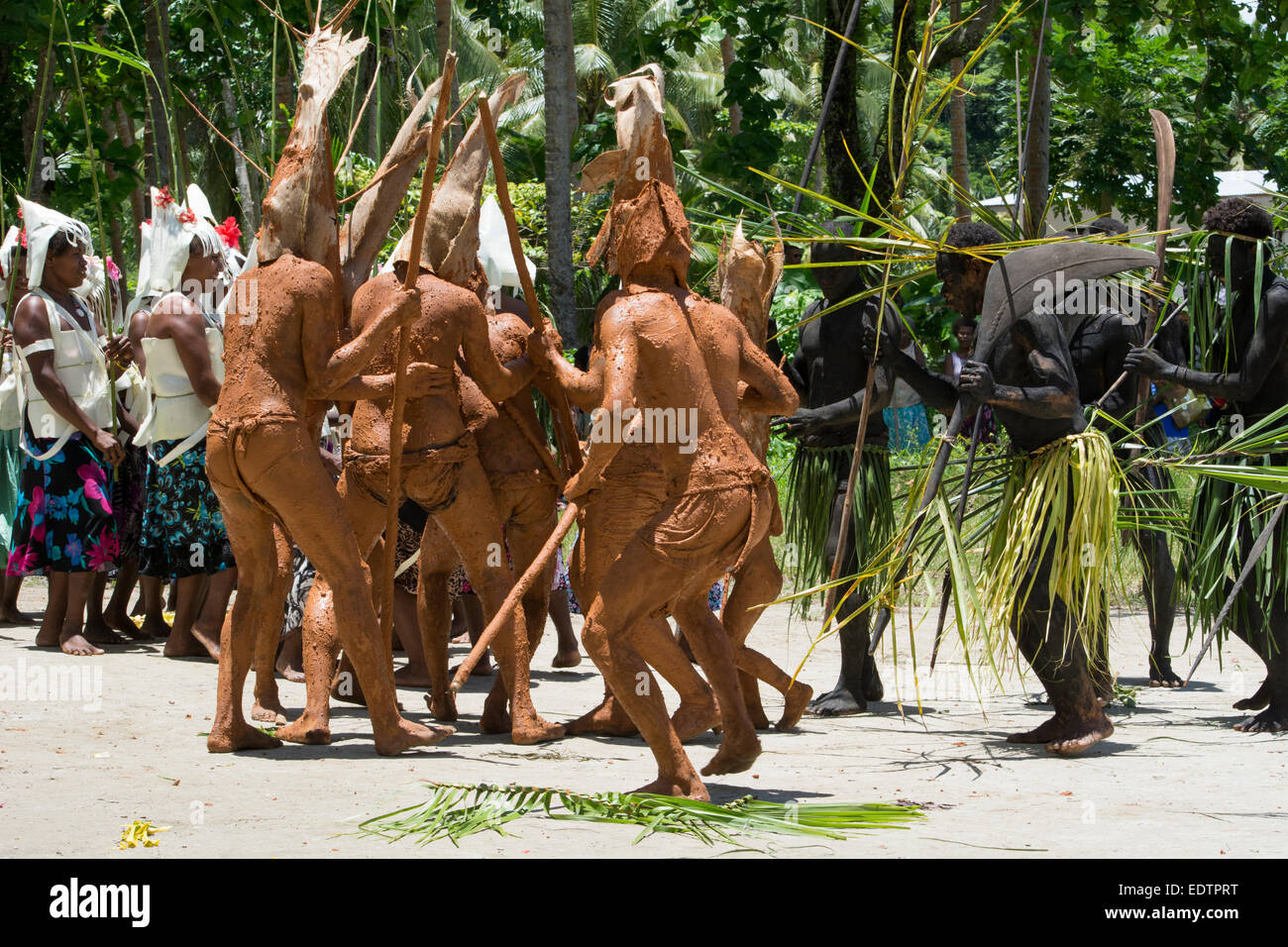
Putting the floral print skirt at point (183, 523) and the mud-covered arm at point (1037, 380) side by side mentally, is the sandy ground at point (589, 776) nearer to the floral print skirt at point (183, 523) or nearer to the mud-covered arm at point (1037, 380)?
the floral print skirt at point (183, 523)

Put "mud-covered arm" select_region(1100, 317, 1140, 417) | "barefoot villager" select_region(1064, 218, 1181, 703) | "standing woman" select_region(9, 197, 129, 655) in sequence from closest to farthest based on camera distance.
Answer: "barefoot villager" select_region(1064, 218, 1181, 703), "mud-covered arm" select_region(1100, 317, 1140, 417), "standing woman" select_region(9, 197, 129, 655)

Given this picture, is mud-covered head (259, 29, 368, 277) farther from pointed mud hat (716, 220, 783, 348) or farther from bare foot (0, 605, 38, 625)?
bare foot (0, 605, 38, 625)

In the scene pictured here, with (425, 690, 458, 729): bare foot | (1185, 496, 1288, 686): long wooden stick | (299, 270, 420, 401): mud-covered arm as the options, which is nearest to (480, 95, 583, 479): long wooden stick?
(299, 270, 420, 401): mud-covered arm

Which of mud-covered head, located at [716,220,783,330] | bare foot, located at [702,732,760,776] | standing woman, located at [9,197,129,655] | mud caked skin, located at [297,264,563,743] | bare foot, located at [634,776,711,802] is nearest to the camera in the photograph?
bare foot, located at [634,776,711,802]

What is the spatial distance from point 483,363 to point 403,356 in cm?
41

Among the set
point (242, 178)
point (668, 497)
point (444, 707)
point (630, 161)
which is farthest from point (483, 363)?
point (242, 178)

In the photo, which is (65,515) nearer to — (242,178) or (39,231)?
(39,231)

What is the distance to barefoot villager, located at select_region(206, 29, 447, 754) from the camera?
16.8 ft

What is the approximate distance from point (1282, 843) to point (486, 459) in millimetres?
3197

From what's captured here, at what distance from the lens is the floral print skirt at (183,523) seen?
7445 mm

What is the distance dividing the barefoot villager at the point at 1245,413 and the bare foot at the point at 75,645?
16.7ft

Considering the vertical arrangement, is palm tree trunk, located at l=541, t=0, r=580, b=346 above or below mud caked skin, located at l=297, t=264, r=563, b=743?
above

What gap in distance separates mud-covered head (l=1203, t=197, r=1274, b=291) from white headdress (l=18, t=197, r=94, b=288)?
536 centimetres

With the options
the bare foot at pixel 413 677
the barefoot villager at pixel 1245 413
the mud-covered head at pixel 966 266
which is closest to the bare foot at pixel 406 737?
the bare foot at pixel 413 677
